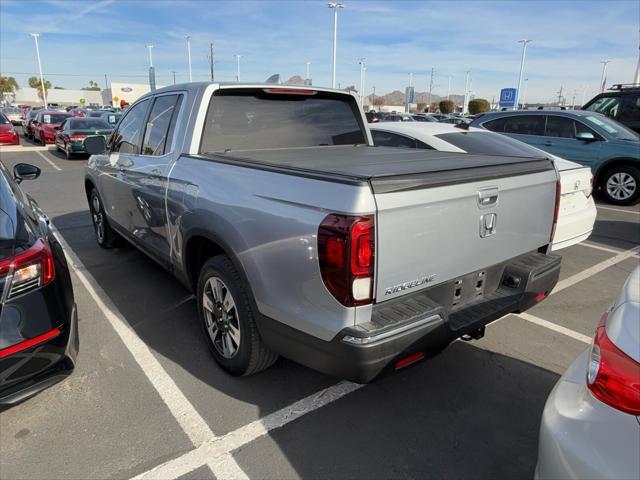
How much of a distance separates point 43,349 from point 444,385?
2438 mm

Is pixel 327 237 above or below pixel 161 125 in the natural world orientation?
below

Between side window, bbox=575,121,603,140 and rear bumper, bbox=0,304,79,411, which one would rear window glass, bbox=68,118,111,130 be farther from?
rear bumper, bbox=0,304,79,411

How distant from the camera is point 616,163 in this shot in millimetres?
9078

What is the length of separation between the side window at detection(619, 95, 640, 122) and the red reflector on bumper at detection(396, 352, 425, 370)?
1154 centimetres

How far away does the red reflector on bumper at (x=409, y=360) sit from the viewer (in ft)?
7.43

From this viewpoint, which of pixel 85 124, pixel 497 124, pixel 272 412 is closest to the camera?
pixel 272 412

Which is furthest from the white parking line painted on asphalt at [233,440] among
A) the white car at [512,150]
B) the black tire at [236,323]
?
the white car at [512,150]

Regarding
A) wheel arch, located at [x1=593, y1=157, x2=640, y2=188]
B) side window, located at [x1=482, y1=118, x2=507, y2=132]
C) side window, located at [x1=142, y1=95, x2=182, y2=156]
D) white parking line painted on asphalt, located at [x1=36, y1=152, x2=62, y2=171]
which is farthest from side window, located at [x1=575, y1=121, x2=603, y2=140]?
white parking line painted on asphalt, located at [x1=36, y1=152, x2=62, y2=171]

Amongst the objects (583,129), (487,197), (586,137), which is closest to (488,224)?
(487,197)

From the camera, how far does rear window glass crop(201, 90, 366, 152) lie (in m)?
3.58

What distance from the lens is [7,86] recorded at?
102m

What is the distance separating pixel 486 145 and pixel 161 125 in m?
4.33

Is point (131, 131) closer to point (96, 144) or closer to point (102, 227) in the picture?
point (96, 144)

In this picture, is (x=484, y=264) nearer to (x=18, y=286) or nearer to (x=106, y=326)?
(x=18, y=286)
